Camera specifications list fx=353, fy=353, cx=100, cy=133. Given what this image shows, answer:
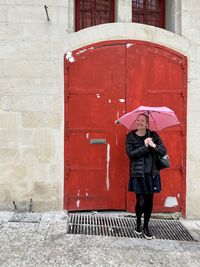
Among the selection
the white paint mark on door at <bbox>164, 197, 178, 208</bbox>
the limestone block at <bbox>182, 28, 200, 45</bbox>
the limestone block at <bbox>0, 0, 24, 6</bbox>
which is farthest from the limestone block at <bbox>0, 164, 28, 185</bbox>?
the limestone block at <bbox>182, 28, 200, 45</bbox>

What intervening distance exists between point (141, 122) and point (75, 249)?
6.09ft

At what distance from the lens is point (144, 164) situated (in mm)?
4773

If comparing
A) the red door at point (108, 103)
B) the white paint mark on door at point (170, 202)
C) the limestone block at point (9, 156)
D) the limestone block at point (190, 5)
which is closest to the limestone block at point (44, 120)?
the red door at point (108, 103)

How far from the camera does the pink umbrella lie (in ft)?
15.5

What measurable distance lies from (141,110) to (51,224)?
2081 millimetres

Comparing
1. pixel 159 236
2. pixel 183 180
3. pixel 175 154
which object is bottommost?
pixel 159 236

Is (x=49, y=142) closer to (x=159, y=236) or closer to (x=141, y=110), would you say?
(x=141, y=110)

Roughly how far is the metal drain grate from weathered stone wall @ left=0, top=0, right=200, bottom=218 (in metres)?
0.49

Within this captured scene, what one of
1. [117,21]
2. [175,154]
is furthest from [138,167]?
[117,21]

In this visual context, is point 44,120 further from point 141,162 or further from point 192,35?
point 192,35

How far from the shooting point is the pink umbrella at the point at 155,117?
4711 millimetres

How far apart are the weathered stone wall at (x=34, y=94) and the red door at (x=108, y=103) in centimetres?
17

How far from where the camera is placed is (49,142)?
5.51m

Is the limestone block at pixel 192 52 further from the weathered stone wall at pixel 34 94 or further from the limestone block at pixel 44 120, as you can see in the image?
the limestone block at pixel 44 120
